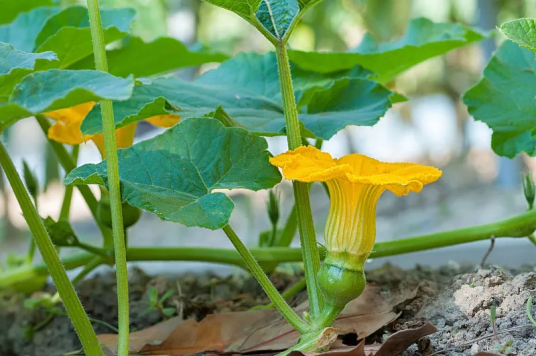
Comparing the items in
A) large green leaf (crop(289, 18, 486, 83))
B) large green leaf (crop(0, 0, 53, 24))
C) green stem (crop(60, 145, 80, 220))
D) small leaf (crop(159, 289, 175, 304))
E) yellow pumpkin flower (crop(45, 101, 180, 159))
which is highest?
large green leaf (crop(0, 0, 53, 24))

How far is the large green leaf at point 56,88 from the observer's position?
1.68 ft

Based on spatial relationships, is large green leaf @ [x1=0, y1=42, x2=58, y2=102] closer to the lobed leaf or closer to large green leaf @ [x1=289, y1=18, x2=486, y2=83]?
the lobed leaf

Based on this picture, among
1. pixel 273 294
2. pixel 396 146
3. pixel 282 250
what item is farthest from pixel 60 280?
pixel 396 146

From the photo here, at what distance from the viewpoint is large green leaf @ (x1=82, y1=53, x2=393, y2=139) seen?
820 mm

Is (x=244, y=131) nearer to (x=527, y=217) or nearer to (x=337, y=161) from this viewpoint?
(x=337, y=161)

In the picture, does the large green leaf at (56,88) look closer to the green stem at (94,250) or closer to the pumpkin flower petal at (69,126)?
the pumpkin flower petal at (69,126)

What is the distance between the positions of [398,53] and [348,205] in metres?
0.54

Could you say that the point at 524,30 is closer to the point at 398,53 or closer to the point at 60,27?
the point at 398,53

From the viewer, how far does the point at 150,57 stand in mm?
1174

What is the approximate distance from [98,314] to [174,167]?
1.52 ft

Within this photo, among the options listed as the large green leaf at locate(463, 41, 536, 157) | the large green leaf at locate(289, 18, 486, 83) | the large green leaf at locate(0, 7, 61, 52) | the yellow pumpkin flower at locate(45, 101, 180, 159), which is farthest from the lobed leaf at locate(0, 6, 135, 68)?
the large green leaf at locate(463, 41, 536, 157)

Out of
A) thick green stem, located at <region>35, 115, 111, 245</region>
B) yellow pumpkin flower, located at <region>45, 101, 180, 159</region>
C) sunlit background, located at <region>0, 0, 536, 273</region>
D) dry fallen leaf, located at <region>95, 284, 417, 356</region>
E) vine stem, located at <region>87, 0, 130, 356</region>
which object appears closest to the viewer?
vine stem, located at <region>87, 0, 130, 356</region>

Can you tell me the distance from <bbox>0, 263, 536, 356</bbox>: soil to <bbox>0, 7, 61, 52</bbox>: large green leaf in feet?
1.54

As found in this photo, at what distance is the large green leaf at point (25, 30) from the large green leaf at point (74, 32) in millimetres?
33
